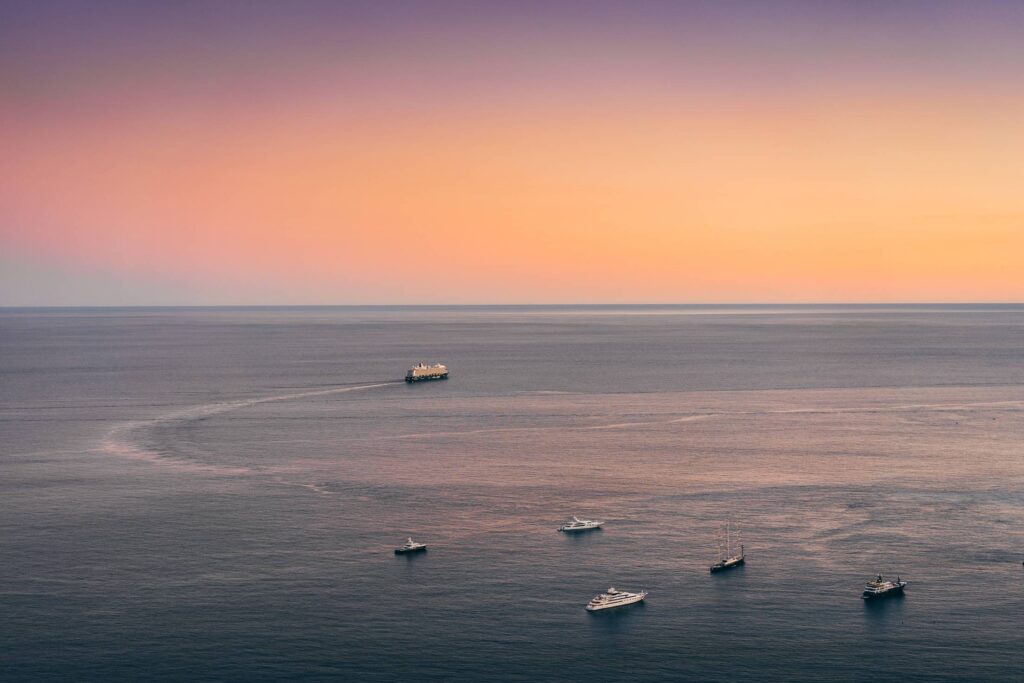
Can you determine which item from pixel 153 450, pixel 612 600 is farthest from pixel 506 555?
pixel 153 450

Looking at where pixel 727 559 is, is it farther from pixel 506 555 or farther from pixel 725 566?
pixel 506 555

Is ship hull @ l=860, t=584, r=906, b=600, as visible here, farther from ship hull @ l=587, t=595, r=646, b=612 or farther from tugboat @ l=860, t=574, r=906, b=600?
ship hull @ l=587, t=595, r=646, b=612

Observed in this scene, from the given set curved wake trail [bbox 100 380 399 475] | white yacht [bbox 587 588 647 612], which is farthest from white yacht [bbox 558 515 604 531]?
curved wake trail [bbox 100 380 399 475]

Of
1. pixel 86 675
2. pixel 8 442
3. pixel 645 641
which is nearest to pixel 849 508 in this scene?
pixel 645 641

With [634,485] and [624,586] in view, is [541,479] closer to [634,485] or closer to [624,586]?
[634,485]

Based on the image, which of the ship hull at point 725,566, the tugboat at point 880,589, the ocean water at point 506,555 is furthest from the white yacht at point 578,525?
the tugboat at point 880,589

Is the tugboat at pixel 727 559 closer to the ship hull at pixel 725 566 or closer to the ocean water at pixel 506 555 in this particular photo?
the ship hull at pixel 725 566
